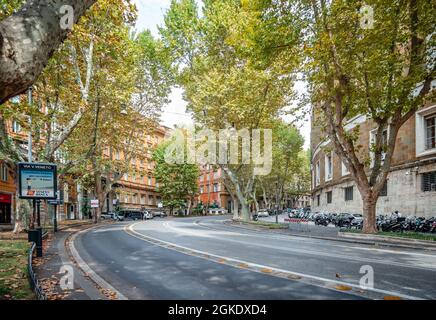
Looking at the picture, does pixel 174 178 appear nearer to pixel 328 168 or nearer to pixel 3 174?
pixel 328 168

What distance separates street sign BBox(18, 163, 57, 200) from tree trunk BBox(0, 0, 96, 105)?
8.05 meters

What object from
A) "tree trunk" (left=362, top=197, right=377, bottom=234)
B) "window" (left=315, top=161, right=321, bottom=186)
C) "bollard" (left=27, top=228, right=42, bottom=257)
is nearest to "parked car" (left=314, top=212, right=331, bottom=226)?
"tree trunk" (left=362, top=197, right=377, bottom=234)

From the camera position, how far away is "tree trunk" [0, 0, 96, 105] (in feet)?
13.0

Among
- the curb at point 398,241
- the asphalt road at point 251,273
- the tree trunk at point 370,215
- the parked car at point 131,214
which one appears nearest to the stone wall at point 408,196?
the tree trunk at point 370,215

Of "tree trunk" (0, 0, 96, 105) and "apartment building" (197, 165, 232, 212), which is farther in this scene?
"apartment building" (197, 165, 232, 212)

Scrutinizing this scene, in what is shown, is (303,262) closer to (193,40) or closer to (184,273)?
(184,273)

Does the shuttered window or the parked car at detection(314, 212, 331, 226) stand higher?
the shuttered window

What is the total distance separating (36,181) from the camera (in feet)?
37.8

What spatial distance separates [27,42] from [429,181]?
77.9 feet

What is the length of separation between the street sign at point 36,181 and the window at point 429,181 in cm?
2161

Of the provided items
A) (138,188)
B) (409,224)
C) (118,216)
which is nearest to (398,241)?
(409,224)

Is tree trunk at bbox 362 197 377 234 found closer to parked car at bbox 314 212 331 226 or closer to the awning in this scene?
parked car at bbox 314 212 331 226

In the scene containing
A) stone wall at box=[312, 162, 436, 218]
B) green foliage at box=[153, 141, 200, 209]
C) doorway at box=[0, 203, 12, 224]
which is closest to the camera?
stone wall at box=[312, 162, 436, 218]
